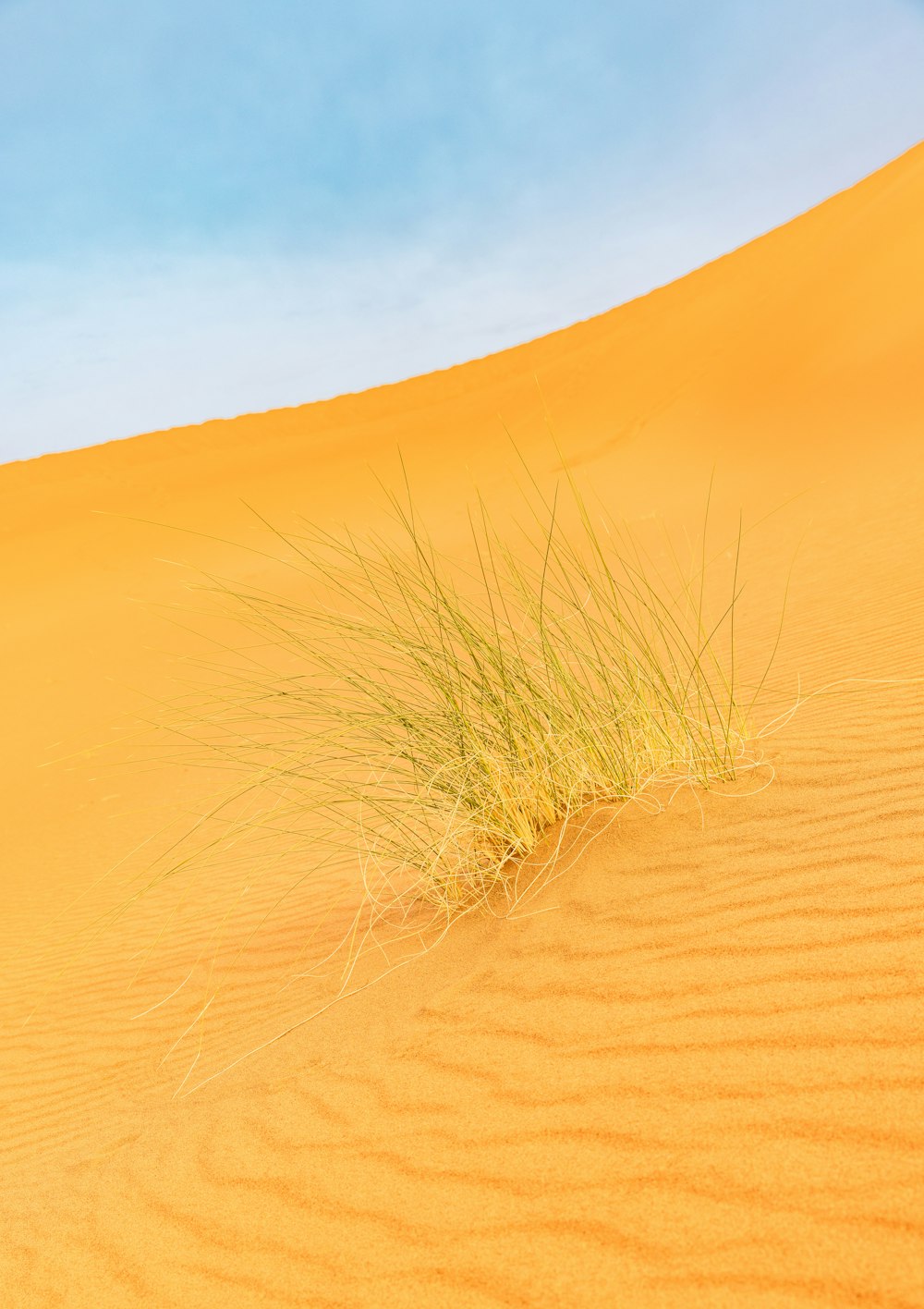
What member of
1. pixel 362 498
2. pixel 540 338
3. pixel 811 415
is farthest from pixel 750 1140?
pixel 540 338

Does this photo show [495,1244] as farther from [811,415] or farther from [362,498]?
[362,498]

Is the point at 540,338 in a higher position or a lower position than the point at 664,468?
higher

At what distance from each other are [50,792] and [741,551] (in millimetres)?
9165

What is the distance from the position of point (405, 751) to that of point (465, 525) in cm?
1821

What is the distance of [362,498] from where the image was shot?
2639cm

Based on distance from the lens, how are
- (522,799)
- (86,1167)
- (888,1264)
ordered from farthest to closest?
(522,799)
(86,1167)
(888,1264)

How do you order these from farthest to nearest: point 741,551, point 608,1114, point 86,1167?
point 741,551 → point 86,1167 → point 608,1114

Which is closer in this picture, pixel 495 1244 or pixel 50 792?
pixel 495 1244

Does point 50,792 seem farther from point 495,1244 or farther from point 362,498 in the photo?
point 362,498

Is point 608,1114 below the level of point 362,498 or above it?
below

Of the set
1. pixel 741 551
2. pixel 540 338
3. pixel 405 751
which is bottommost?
pixel 741 551

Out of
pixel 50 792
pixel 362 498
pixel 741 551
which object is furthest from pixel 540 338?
pixel 50 792

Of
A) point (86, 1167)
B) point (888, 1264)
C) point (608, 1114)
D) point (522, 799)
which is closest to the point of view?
point (888, 1264)

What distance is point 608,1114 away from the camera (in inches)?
71.4
